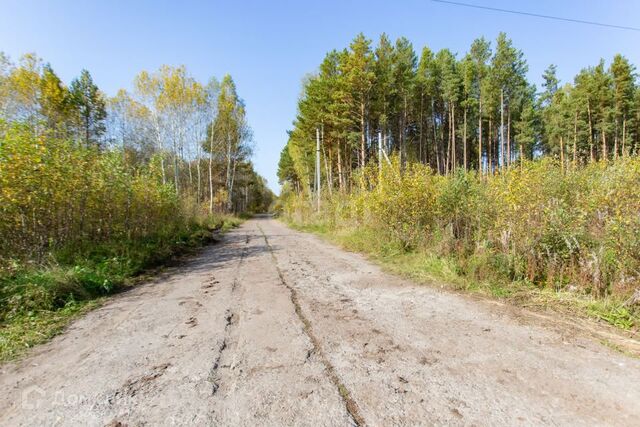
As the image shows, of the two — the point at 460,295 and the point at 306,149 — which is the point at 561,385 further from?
the point at 306,149

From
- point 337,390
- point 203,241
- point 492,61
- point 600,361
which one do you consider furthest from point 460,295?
point 492,61

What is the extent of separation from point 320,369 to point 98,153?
856cm

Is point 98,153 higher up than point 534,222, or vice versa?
point 98,153

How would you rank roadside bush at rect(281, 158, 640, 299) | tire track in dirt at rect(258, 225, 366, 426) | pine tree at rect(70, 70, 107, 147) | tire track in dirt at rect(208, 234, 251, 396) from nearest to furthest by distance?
tire track in dirt at rect(258, 225, 366, 426) → tire track in dirt at rect(208, 234, 251, 396) → roadside bush at rect(281, 158, 640, 299) → pine tree at rect(70, 70, 107, 147)

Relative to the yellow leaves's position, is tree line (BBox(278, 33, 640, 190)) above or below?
above

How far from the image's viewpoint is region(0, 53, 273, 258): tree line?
5520 mm

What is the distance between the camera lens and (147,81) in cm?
2052

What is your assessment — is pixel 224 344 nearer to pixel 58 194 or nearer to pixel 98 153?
pixel 58 194

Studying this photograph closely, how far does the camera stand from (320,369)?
259 centimetres

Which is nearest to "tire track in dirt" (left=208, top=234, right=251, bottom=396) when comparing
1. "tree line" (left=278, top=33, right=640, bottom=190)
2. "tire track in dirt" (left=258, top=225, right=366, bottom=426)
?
"tire track in dirt" (left=258, top=225, right=366, bottom=426)

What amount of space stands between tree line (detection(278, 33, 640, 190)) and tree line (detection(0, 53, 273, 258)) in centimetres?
788

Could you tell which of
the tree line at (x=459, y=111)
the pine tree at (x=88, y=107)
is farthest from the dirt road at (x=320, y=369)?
the pine tree at (x=88, y=107)

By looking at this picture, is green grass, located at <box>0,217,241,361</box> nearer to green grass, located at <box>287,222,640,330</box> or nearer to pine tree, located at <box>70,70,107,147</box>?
green grass, located at <box>287,222,640,330</box>

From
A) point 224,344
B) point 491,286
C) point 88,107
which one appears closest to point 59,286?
point 224,344
